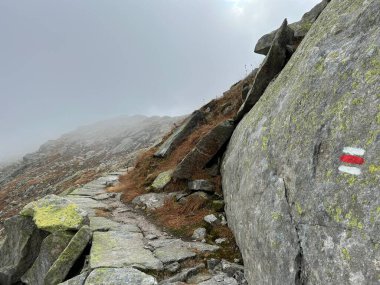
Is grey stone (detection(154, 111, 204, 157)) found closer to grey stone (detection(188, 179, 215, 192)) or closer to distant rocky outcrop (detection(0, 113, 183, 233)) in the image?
grey stone (detection(188, 179, 215, 192))

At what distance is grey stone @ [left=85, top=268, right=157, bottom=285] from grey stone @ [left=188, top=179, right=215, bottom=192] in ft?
20.1

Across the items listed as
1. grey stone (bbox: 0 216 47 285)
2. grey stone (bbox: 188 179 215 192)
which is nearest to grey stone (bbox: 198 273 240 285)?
grey stone (bbox: 188 179 215 192)

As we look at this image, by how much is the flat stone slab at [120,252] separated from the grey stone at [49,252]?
1268 millimetres

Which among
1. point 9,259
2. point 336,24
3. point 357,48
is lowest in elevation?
point 9,259

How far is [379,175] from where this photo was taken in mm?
5094

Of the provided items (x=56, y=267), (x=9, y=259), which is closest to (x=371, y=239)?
(x=56, y=267)

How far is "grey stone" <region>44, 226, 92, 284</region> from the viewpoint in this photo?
38.0ft

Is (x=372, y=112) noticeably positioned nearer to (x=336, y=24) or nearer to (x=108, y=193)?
(x=336, y=24)

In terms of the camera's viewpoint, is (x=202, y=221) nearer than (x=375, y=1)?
No

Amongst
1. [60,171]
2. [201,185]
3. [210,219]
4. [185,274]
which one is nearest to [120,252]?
[185,274]

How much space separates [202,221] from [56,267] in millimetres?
5554

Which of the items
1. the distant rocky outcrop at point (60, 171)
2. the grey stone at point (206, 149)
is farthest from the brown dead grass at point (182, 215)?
the distant rocky outcrop at point (60, 171)

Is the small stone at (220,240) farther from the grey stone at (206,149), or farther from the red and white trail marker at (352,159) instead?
the red and white trail marker at (352,159)

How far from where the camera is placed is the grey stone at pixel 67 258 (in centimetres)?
1158
